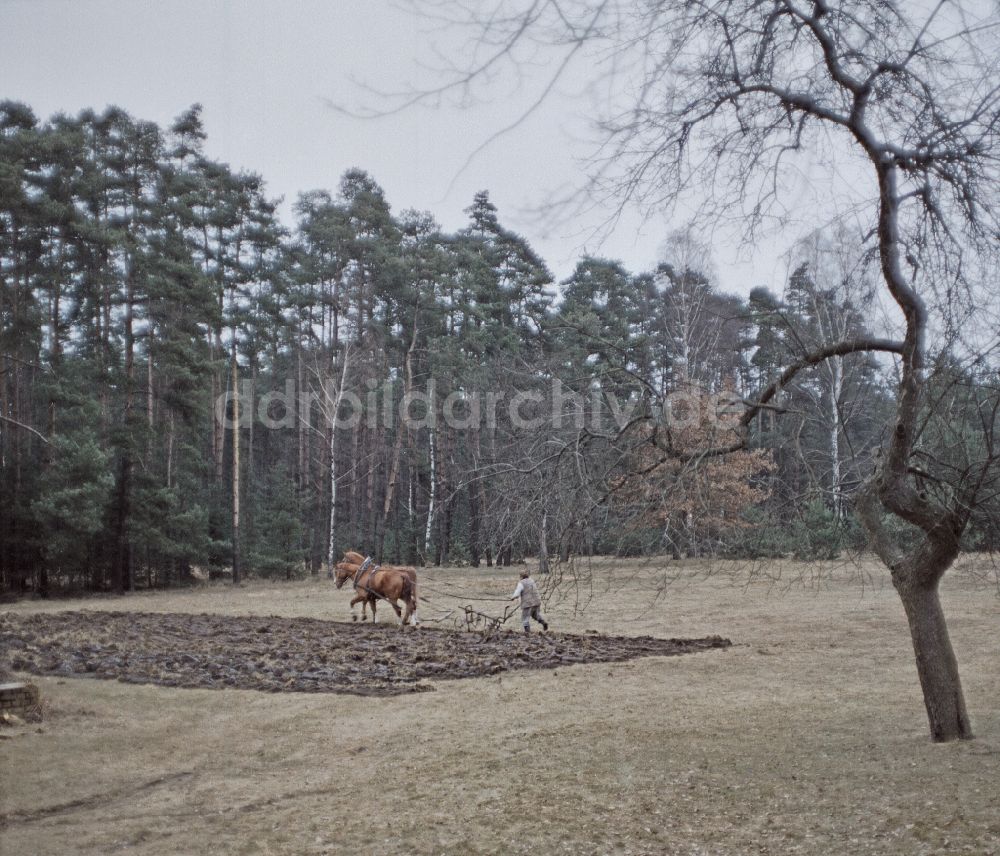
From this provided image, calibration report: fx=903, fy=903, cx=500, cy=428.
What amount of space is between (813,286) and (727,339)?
1532cm

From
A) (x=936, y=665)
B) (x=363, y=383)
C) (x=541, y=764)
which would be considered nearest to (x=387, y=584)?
(x=541, y=764)

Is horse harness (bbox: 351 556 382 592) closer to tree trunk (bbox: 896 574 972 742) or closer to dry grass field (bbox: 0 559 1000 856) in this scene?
dry grass field (bbox: 0 559 1000 856)

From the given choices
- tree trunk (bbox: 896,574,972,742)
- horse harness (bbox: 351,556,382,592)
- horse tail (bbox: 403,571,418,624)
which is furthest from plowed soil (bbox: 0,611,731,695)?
tree trunk (bbox: 896,574,972,742)

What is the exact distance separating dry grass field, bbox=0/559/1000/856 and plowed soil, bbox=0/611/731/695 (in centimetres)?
72

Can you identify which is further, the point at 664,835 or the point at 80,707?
the point at 80,707

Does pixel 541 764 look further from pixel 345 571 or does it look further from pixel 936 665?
pixel 345 571

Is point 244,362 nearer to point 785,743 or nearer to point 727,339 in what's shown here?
point 727,339

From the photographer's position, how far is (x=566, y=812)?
20.2ft

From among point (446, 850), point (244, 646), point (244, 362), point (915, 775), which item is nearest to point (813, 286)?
point (915, 775)

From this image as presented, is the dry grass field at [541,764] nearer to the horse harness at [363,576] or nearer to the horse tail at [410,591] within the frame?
the horse tail at [410,591]

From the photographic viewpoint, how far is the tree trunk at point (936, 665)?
A: 7.34 m

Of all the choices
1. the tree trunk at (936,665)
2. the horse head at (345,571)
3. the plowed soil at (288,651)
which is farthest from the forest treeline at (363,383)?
the horse head at (345,571)

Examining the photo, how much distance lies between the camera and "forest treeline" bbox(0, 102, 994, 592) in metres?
6.90

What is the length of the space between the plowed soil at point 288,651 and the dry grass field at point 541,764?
0.72 metres
